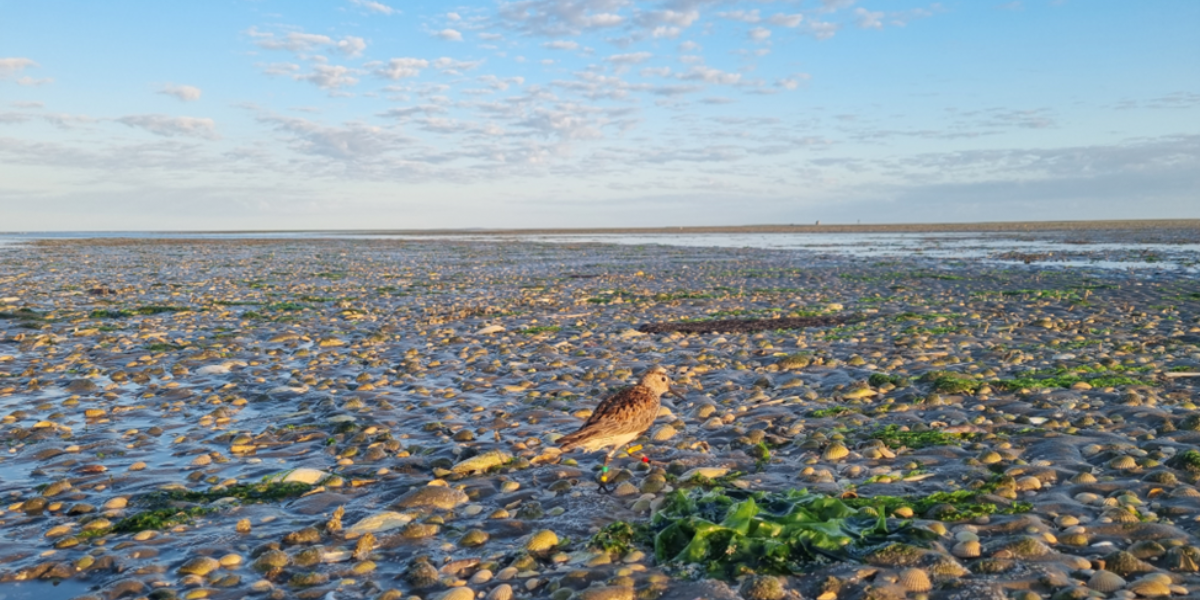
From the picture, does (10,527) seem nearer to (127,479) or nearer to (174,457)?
(127,479)

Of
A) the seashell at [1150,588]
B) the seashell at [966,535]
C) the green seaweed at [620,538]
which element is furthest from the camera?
the green seaweed at [620,538]

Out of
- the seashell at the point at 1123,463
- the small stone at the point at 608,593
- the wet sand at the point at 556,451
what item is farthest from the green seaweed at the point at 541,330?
the small stone at the point at 608,593

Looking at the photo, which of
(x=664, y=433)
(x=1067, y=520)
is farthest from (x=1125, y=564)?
(x=664, y=433)

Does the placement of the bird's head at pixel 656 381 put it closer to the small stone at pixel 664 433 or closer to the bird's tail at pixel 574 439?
the small stone at pixel 664 433

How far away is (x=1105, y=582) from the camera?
14.7 ft

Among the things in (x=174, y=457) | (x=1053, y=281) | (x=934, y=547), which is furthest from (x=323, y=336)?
(x=1053, y=281)

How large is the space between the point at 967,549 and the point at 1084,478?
1913mm

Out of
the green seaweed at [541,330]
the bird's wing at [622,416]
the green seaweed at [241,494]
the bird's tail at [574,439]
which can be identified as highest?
the bird's wing at [622,416]

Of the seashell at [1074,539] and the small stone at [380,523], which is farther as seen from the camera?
the small stone at [380,523]

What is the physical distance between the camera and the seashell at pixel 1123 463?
6520 millimetres

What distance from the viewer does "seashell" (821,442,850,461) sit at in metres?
7.32

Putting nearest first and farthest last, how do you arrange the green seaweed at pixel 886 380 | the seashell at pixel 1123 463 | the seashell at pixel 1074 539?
1. the seashell at pixel 1074 539
2. the seashell at pixel 1123 463
3. the green seaweed at pixel 886 380

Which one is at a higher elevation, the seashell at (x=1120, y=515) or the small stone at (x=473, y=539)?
the seashell at (x=1120, y=515)

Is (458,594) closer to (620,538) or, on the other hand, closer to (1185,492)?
(620,538)
